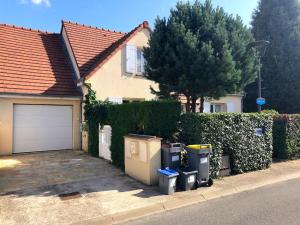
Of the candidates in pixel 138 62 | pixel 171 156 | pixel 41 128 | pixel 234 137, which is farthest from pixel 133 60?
pixel 171 156

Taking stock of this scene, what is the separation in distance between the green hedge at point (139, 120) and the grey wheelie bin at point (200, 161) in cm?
112

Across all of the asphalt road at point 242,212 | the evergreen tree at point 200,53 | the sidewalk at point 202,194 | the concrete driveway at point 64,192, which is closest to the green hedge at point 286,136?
the sidewalk at point 202,194

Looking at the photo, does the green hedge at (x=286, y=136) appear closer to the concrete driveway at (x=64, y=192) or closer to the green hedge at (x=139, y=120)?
the green hedge at (x=139, y=120)

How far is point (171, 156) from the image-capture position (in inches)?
306

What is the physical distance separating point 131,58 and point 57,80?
3.87m

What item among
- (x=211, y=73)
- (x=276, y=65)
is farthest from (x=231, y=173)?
(x=276, y=65)

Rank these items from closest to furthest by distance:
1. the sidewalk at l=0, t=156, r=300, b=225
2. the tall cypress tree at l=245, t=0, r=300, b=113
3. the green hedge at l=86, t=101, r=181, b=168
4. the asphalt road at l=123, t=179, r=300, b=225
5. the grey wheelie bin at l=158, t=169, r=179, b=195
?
1. the asphalt road at l=123, t=179, r=300, b=225
2. the sidewalk at l=0, t=156, r=300, b=225
3. the grey wheelie bin at l=158, t=169, r=179, b=195
4. the green hedge at l=86, t=101, r=181, b=168
5. the tall cypress tree at l=245, t=0, r=300, b=113

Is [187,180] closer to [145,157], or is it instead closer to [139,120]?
[145,157]

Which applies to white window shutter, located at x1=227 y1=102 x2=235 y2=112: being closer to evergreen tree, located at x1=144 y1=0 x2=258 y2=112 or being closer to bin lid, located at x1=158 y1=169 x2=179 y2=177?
evergreen tree, located at x1=144 y1=0 x2=258 y2=112

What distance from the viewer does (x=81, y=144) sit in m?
14.1

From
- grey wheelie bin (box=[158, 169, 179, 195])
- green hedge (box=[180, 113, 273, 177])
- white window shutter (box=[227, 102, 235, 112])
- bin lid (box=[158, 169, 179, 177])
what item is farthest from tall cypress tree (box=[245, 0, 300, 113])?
grey wheelie bin (box=[158, 169, 179, 195])

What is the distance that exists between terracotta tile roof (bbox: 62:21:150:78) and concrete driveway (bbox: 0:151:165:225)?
511cm

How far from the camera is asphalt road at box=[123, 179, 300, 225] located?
5441mm

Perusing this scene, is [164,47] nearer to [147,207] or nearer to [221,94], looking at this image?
[221,94]
